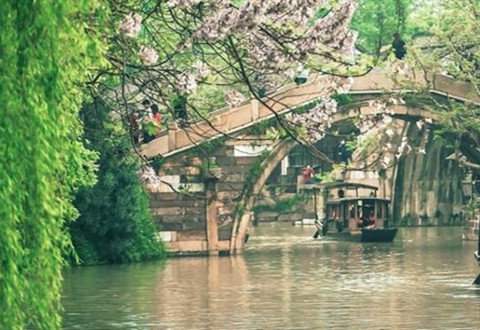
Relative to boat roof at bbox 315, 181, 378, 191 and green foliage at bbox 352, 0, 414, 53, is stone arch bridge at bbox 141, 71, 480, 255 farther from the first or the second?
green foliage at bbox 352, 0, 414, 53

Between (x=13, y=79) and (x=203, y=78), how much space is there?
15.3 feet

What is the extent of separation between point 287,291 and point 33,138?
20326 mm

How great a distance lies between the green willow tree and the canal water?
12.2 meters

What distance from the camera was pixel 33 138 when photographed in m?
13.7

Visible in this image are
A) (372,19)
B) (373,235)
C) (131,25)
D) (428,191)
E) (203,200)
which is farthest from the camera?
(372,19)

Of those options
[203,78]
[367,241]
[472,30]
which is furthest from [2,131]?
[367,241]

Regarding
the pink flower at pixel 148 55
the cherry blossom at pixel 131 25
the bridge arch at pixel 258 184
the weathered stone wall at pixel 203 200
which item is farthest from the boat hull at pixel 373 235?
the cherry blossom at pixel 131 25

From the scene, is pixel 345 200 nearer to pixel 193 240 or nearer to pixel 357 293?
pixel 193 240

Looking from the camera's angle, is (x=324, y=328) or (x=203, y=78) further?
(x=324, y=328)

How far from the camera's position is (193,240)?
45469 mm

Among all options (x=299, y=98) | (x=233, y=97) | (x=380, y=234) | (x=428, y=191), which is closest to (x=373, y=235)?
(x=380, y=234)

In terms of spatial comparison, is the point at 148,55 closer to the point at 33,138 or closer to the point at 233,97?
the point at 233,97

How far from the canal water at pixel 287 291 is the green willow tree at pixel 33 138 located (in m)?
12.2

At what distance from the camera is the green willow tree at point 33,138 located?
13430 mm
